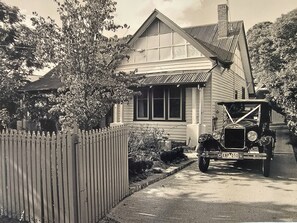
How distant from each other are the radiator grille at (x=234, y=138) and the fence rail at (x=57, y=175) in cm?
437

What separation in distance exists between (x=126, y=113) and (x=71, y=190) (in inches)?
508

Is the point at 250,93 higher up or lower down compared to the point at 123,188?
higher up

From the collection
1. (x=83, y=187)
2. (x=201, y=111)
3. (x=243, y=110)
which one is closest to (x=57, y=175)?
(x=83, y=187)

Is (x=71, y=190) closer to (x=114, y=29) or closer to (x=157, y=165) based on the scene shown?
(x=157, y=165)

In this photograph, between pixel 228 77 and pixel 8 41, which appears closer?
pixel 228 77

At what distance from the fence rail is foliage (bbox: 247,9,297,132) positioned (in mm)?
9625

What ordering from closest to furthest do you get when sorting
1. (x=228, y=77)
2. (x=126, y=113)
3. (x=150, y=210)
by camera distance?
1. (x=150, y=210)
2. (x=126, y=113)
3. (x=228, y=77)

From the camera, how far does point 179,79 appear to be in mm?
15016

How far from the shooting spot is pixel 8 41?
21094 mm

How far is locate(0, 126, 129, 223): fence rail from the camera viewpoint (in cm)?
464

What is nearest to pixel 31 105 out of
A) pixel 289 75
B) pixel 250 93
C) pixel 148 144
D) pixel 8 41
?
pixel 8 41

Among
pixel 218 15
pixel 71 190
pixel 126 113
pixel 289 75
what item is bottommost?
pixel 71 190

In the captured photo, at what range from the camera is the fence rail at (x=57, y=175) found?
464 cm

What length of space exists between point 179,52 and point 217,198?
35.9ft
